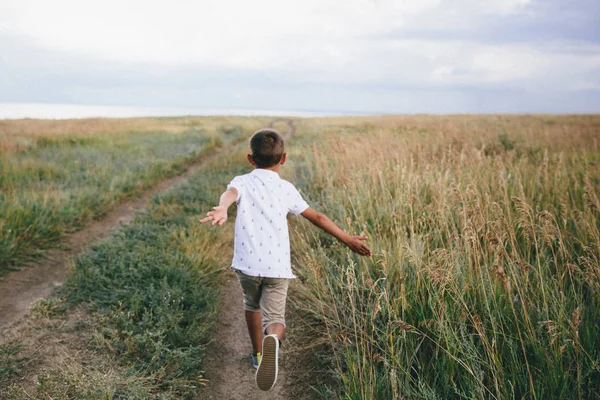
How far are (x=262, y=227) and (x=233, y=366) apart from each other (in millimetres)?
1261

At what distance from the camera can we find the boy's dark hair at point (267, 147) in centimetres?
285

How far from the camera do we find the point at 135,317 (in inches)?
139

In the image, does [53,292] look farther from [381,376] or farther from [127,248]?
[381,376]

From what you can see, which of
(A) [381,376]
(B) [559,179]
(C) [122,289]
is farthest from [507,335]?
(B) [559,179]

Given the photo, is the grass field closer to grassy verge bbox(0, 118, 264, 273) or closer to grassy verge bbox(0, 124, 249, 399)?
grassy verge bbox(0, 124, 249, 399)

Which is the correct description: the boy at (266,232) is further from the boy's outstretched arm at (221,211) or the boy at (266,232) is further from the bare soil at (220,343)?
the bare soil at (220,343)

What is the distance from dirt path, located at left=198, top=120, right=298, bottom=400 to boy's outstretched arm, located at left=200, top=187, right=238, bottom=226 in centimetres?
133

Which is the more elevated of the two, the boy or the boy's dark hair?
the boy's dark hair

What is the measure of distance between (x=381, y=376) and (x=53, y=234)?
531 centimetres

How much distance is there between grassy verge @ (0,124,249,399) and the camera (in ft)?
8.74

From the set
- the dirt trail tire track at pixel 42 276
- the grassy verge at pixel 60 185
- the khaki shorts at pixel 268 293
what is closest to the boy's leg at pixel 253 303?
the khaki shorts at pixel 268 293

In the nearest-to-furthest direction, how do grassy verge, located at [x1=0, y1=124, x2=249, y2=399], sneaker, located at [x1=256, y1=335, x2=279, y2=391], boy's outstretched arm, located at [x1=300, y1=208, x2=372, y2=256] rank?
sneaker, located at [x1=256, y1=335, x2=279, y2=391] → grassy verge, located at [x1=0, y1=124, x2=249, y2=399] → boy's outstretched arm, located at [x1=300, y1=208, x2=372, y2=256]

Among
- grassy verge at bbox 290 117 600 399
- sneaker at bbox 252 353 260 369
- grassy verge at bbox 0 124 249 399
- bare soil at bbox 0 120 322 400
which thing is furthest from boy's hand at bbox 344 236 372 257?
grassy verge at bbox 0 124 249 399

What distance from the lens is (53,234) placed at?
5719 millimetres
